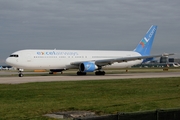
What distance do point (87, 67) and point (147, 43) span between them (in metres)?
17.4

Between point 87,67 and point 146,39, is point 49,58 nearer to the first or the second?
point 87,67

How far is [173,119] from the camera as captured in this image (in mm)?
8938

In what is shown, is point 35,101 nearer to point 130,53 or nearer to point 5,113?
point 5,113

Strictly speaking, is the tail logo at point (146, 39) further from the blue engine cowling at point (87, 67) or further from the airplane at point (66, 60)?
the blue engine cowling at point (87, 67)

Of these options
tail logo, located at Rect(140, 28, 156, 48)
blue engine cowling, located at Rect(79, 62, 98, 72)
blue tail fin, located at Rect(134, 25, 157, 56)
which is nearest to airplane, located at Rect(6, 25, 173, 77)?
blue engine cowling, located at Rect(79, 62, 98, 72)

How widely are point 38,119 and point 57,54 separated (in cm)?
3357

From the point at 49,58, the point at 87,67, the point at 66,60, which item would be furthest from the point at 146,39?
the point at 49,58

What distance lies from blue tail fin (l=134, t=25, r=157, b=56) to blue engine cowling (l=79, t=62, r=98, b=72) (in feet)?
47.8

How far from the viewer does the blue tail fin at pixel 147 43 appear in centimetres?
5653

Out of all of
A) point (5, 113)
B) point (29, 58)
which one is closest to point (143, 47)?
point (29, 58)

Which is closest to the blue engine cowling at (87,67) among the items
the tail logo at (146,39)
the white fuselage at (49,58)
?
the white fuselage at (49,58)

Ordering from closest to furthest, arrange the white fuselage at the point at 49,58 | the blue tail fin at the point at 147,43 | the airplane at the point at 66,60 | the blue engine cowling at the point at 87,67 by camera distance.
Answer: the white fuselage at the point at 49,58
the airplane at the point at 66,60
the blue engine cowling at the point at 87,67
the blue tail fin at the point at 147,43

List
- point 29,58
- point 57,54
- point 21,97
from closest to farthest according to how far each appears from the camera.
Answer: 1. point 21,97
2. point 29,58
3. point 57,54

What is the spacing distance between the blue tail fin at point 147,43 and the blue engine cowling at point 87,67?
47.8ft
